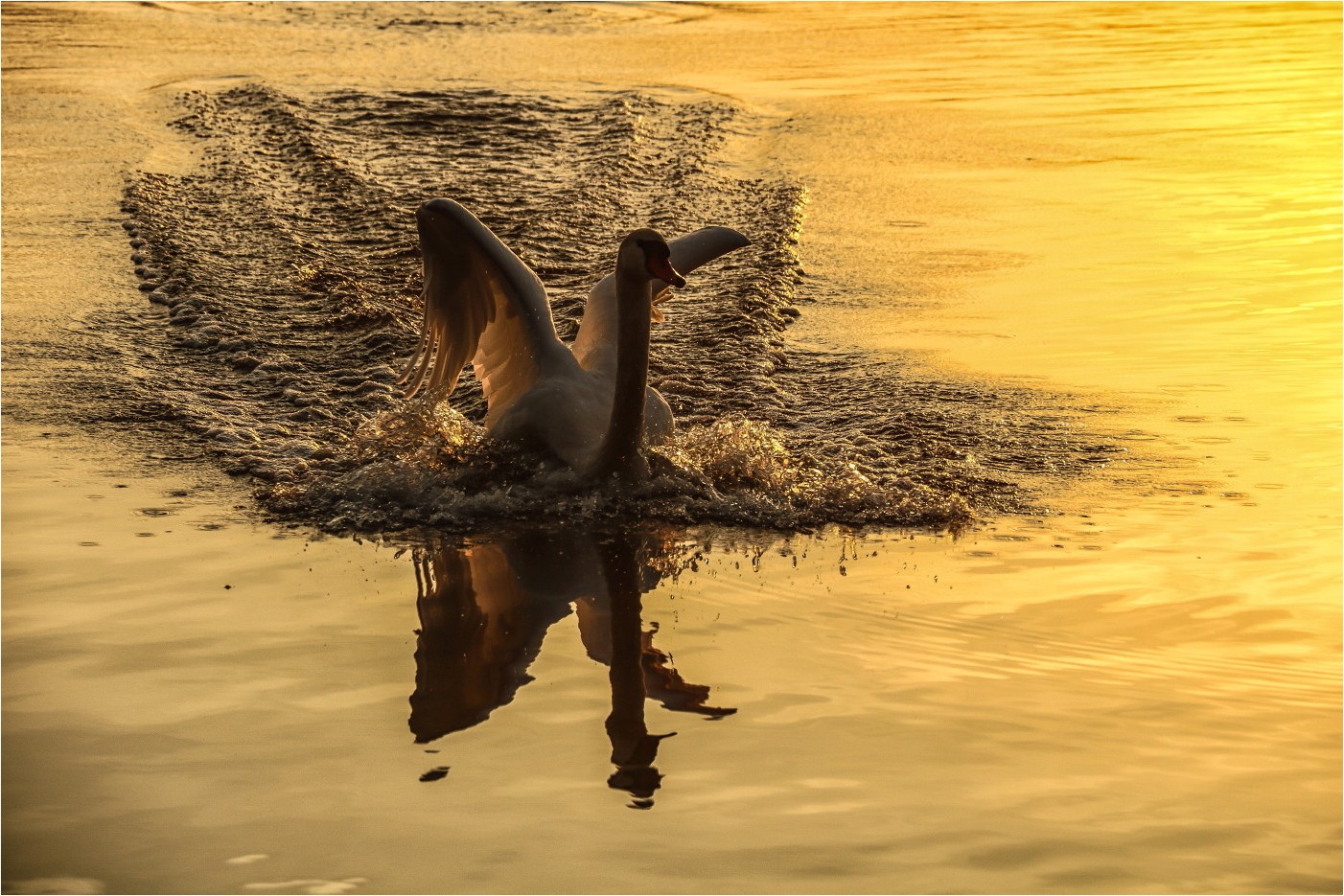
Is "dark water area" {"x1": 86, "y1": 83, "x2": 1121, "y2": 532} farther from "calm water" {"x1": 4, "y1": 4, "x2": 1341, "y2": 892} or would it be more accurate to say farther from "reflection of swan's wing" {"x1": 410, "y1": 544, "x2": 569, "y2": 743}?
"reflection of swan's wing" {"x1": 410, "y1": 544, "x2": 569, "y2": 743}

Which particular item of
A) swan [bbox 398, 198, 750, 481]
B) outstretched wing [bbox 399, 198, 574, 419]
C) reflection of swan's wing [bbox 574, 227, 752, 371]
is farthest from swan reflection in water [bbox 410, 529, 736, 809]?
reflection of swan's wing [bbox 574, 227, 752, 371]

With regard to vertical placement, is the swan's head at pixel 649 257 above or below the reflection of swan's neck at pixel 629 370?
above

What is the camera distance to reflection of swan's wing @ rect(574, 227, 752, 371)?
7793 mm

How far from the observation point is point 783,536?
6.66m

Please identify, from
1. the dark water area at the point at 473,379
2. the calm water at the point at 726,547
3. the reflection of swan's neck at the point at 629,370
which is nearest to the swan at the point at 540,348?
the reflection of swan's neck at the point at 629,370

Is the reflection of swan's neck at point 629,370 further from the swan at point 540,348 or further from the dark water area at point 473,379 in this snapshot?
the dark water area at point 473,379

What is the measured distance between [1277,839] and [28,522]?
15.0ft

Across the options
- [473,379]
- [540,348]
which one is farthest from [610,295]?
[473,379]

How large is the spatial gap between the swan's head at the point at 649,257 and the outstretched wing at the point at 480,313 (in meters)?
0.86

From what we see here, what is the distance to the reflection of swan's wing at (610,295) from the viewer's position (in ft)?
25.6

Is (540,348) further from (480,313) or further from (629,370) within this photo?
(629,370)

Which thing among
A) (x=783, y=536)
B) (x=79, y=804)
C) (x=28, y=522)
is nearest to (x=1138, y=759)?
(x=783, y=536)

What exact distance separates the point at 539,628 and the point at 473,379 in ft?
11.9

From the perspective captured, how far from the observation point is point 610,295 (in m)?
7.93
